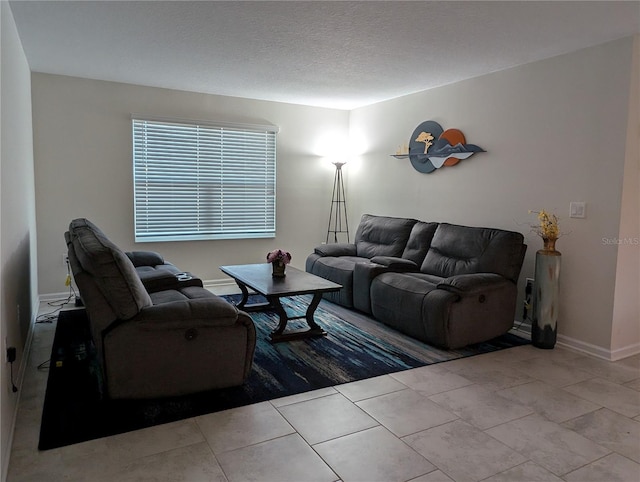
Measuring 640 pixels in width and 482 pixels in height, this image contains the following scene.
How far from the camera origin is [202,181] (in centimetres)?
569

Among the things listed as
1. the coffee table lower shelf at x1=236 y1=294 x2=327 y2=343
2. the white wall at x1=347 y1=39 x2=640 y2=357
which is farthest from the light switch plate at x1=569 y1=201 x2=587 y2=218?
the coffee table lower shelf at x1=236 y1=294 x2=327 y2=343

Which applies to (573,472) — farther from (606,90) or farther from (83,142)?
(83,142)

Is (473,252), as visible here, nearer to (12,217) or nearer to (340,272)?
(340,272)

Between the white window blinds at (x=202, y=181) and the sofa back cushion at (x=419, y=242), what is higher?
the white window blinds at (x=202, y=181)

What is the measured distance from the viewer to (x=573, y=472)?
210cm

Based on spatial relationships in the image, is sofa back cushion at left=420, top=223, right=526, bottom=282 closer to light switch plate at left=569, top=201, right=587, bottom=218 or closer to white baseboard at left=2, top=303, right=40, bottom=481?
light switch plate at left=569, top=201, right=587, bottom=218

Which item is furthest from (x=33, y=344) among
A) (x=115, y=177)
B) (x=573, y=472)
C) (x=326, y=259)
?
(x=573, y=472)

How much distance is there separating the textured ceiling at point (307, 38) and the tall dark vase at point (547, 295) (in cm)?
158

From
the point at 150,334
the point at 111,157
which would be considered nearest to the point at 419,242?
the point at 150,334

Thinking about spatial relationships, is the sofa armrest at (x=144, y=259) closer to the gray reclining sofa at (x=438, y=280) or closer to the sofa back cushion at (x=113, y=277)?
the gray reclining sofa at (x=438, y=280)

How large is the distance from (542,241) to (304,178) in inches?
130

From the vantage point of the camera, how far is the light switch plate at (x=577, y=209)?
11.9 feet

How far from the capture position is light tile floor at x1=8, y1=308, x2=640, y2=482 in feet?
6.76

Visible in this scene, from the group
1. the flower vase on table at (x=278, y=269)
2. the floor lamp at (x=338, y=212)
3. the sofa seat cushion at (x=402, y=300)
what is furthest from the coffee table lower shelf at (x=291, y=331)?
the floor lamp at (x=338, y=212)
